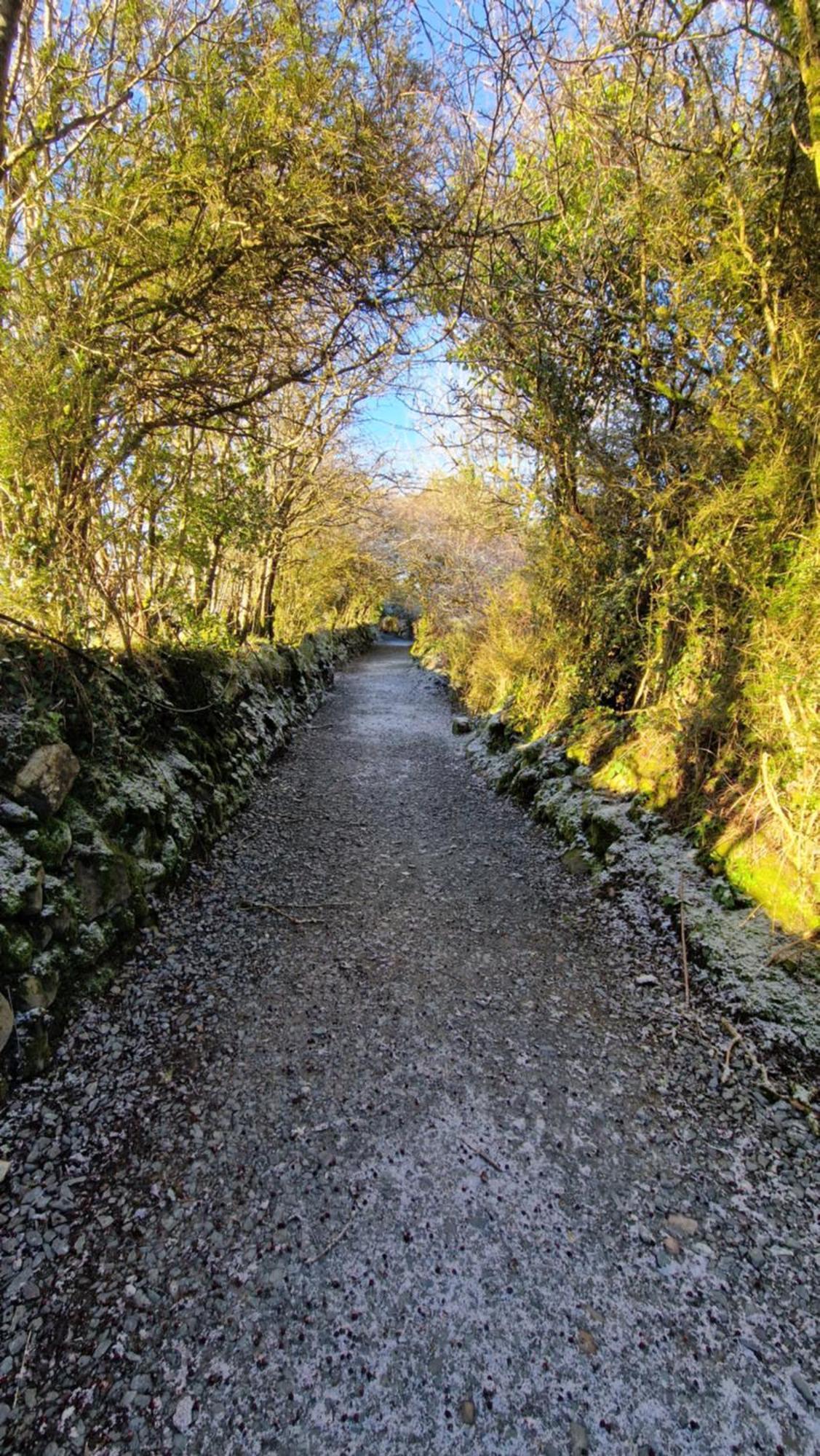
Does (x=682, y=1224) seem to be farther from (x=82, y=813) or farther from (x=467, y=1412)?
(x=82, y=813)

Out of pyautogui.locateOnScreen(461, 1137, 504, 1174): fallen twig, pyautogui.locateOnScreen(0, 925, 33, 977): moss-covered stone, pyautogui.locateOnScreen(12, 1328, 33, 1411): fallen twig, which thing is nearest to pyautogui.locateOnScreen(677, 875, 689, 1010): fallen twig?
pyautogui.locateOnScreen(461, 1137, 504, 1174): fallen twig

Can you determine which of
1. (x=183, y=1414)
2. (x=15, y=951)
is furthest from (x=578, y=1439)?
(x=15, y=951)

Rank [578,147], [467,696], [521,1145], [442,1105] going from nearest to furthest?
1. [521,1145]
2. [442,1105]
3. [578,147]
4. [467,696]

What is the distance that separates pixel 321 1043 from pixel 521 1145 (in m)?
1.00

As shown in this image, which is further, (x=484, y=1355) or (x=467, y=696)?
(x=467, y=696)

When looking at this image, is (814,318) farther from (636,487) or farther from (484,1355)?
(484,1355)

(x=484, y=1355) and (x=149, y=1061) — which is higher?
(x=149, y=1061)

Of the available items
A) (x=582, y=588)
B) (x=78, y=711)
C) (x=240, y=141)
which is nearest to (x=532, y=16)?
(x=240, y=141)

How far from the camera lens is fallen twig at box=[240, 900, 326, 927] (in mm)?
3676

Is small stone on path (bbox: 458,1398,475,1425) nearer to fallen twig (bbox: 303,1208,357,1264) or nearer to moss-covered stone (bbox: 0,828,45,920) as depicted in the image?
fallen twig (bbox: 303,1208,357,1264)

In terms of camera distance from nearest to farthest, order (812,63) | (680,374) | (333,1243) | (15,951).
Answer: (333,1243), (15,951), (812,63), (680,374)

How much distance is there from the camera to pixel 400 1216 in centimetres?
195

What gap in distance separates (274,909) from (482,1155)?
2.08 meters

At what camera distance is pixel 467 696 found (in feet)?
36.6
